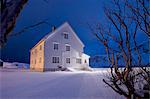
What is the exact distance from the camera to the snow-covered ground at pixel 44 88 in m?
4.29

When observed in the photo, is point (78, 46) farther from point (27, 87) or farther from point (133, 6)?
point (133, 6)

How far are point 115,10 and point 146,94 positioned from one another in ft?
5.03

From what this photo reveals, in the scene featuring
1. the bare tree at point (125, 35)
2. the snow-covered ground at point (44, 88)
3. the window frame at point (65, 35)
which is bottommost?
the snow-covered ground at point (44, 88)

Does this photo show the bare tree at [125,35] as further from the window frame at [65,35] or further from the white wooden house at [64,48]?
the window frame at [65,35]

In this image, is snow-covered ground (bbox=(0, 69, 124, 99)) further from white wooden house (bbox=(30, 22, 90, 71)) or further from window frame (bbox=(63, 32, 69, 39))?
window frame (bbox=(63, 32, 69, 39))

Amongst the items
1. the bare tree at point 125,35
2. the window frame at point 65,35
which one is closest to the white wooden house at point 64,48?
the window frame at point 65,35

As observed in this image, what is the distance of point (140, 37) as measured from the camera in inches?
155

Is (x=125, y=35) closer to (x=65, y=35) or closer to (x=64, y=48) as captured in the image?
(x=64, y=48)

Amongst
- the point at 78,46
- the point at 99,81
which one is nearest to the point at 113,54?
the point at 99,81

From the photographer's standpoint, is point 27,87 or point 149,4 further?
point 27,87

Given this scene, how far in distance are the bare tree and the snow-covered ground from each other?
859 millimetres

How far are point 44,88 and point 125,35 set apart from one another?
2.31m

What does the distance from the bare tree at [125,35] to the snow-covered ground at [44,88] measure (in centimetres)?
86

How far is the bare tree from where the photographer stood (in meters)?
3.46
